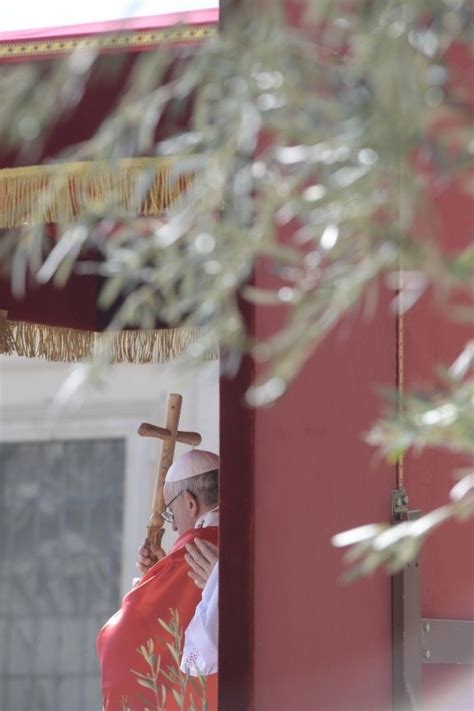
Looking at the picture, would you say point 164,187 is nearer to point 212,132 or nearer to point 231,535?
point 231,535

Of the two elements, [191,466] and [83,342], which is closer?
[191,466]

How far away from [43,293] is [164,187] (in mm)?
1928

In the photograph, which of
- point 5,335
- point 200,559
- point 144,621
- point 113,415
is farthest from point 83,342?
point 113,415

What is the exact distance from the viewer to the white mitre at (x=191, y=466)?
4.46 metres

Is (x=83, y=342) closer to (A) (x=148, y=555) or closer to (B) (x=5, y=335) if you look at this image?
(B) (x=5, y=335)

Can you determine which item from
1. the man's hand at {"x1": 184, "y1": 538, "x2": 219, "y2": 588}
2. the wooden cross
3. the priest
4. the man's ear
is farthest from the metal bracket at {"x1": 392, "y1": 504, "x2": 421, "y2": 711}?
the wooden cross

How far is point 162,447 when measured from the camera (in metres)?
4.95

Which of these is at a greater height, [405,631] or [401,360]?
[401,360]

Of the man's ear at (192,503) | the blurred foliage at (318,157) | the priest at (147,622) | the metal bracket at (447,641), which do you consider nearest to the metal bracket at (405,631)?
the metal bracket at (447,641)

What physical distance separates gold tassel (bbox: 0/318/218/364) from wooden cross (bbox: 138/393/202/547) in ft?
1.01

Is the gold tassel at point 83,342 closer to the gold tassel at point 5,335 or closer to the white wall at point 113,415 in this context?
the gold tassel at point 5,335

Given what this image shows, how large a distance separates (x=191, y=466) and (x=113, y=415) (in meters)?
4.42

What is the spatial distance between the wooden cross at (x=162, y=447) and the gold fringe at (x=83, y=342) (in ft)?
1.01

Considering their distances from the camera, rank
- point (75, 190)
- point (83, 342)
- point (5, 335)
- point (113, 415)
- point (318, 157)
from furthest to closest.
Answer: point (113, 415) → point (83, 342) → point (5, 335) → point (75, 190) → point (318, 157)
